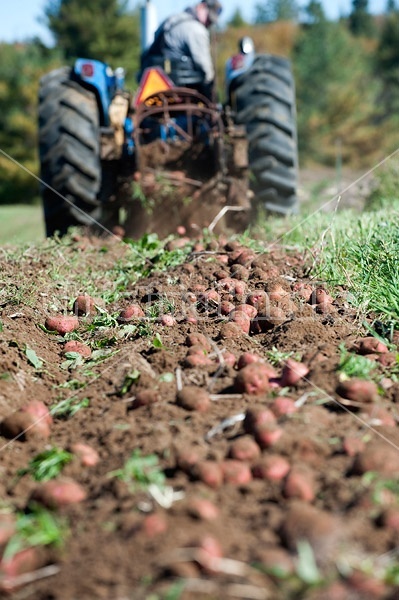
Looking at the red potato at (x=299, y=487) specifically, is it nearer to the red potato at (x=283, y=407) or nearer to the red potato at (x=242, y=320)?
the red potato at (x=283, y=407)

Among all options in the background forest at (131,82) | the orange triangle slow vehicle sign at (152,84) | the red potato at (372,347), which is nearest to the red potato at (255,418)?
the red potato at (372,347)

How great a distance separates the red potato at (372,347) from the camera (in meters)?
2.75

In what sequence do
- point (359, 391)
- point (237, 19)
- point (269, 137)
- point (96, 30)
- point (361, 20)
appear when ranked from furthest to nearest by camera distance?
point (361, 20) → point (237, 19) → point (96, 30) → point (269, 137) → point (359, 391)

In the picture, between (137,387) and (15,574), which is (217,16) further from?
(15,574)

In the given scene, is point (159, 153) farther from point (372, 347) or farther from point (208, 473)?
point (208, 473)

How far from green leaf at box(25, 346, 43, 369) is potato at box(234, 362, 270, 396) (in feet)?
3.08

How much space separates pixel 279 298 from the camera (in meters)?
3.46

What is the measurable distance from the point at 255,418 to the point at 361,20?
6338 cm

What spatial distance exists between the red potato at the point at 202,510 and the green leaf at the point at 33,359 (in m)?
1.44

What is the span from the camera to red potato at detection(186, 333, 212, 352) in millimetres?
2935

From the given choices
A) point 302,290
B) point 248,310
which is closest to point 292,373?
point 248,310

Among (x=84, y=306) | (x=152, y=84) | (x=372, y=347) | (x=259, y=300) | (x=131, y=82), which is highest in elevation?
(x=152, y=84)

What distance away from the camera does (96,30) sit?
3434 centimetres

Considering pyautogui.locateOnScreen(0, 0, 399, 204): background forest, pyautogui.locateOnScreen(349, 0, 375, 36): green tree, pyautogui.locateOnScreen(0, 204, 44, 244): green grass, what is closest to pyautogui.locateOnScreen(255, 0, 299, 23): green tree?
pyautogui.locateOnScreen(349, 0, 375, 36): green tree
